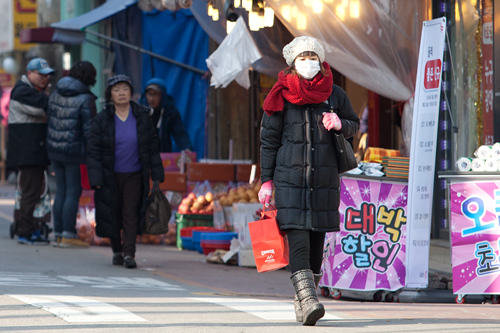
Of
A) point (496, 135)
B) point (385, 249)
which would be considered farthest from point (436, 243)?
point (385, 249)

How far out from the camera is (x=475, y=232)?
18.8 feet

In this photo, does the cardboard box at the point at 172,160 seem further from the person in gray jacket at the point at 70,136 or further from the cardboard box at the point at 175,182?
the person in gray jacket at the point at 70,136

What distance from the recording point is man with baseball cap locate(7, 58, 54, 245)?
29.9 feet

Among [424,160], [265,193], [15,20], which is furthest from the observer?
[15,20]

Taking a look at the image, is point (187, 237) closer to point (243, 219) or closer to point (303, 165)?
point (243, 219)

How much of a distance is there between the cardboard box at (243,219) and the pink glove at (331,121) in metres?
3.67

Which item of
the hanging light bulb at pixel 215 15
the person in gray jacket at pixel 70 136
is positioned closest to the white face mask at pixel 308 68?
the person in gray jacket at pixel 70 136

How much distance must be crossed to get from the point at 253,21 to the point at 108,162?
2.44 meters

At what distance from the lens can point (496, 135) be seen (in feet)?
23.0

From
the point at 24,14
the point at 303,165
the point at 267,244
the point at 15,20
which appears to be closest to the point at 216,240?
the point at 267,244

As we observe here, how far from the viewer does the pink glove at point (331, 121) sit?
183 inches

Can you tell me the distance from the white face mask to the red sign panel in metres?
1.61

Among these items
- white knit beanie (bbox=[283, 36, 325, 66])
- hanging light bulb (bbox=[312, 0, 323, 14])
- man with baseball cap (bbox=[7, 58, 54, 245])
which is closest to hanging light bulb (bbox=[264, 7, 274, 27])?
hanging light bulb (bbox=[312, 0, 323, 14])

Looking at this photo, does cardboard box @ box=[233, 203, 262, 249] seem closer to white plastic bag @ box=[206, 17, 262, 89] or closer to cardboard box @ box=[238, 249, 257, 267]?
cardboard box @ box=[238, 249, 257, 267]
